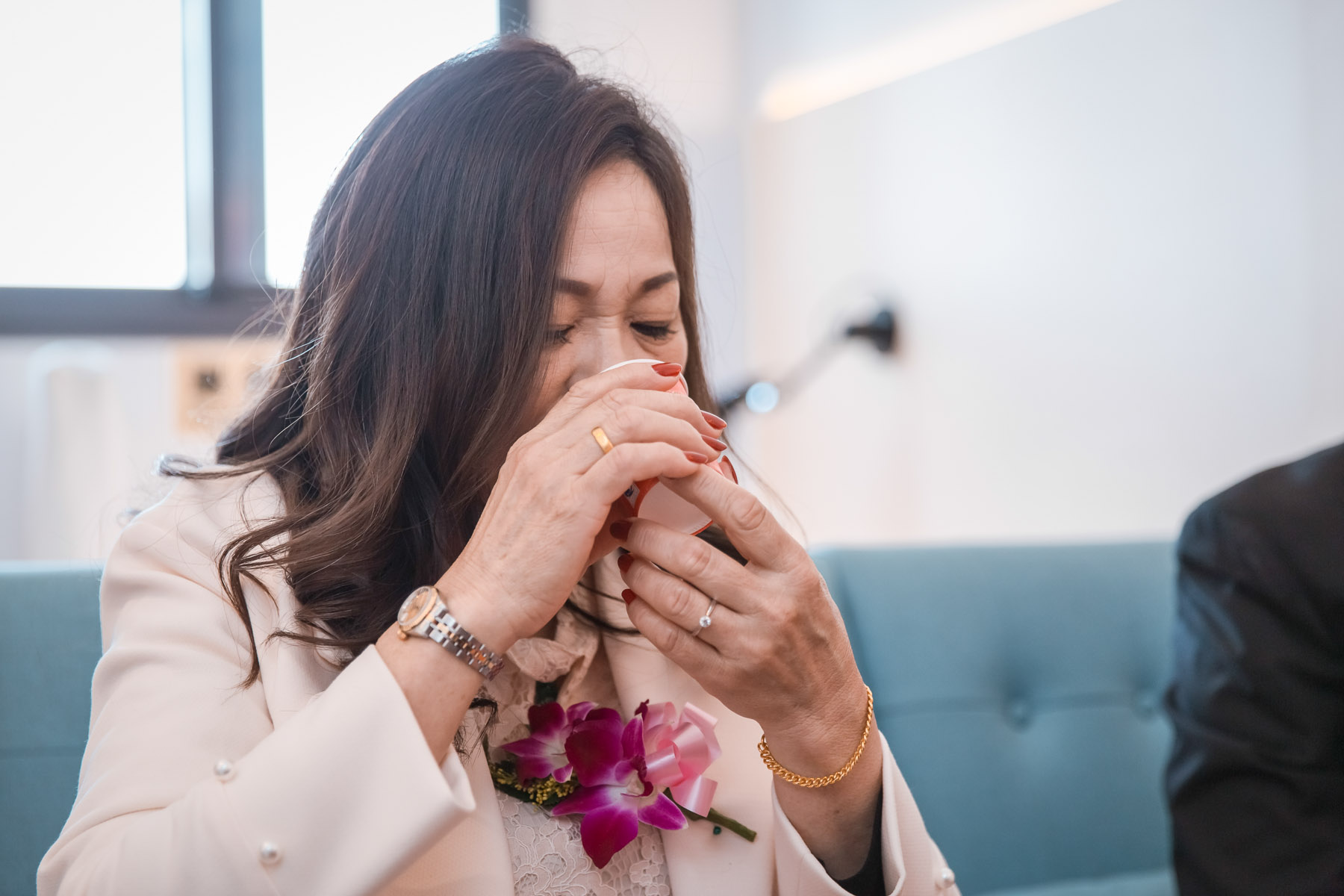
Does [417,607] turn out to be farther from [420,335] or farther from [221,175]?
[221,175]

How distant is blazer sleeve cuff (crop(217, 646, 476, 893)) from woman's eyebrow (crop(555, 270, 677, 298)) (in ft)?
1.30

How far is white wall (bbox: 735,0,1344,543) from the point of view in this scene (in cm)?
150

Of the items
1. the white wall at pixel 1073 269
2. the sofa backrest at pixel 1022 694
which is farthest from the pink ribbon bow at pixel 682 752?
the white wall at pixel 1073 269

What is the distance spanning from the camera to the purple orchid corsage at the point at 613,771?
35.2 inches

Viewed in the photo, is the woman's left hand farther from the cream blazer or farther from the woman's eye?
the woman's eye

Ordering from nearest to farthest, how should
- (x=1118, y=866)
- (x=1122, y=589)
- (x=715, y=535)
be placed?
(x=715, y=535), (x=1118, y=866), (x=1122, y=589)

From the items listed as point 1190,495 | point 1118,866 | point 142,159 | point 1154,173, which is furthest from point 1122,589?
point 142,159

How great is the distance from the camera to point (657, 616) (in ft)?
2.73

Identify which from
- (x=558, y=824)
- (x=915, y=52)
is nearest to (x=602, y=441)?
(x=558, y=824)

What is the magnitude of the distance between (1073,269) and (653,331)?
1.13 meters

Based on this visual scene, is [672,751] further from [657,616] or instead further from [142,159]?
[142,159]

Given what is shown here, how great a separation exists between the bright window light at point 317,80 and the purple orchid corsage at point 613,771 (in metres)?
1.81

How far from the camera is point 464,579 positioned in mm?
733

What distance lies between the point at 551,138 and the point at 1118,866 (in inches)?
48.1
